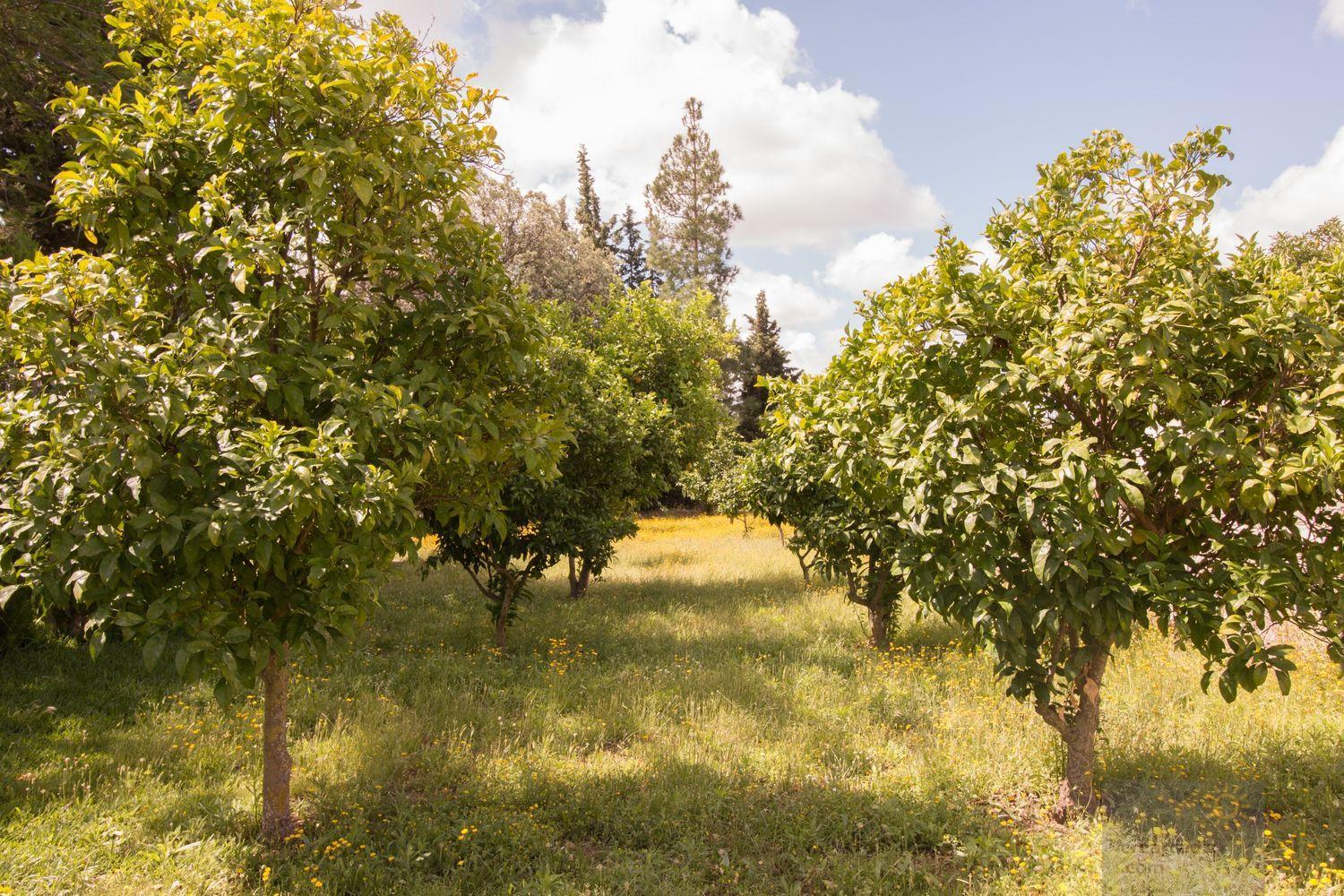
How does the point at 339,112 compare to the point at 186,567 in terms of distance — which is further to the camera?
the point at 339,112

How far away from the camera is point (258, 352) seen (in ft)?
11.2

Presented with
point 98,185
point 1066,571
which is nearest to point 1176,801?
point 1066,571

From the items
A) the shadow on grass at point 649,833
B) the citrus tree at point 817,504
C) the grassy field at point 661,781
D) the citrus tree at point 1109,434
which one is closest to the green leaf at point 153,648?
the grassy field at point 661,781

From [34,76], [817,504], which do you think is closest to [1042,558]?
[817,504]

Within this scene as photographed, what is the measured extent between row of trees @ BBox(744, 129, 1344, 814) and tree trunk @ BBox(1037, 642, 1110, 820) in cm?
2

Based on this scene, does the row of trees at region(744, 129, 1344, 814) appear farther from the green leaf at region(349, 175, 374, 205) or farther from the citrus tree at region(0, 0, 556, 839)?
the green leaf at region(349, 175, 374, 205)

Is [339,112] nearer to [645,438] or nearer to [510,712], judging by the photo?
[510,712]

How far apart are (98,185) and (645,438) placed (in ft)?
26.3

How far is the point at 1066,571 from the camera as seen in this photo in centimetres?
397

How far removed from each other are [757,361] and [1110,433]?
32.9m

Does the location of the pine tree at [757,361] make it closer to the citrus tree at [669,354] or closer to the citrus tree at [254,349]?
the citrus tree at [669,354]

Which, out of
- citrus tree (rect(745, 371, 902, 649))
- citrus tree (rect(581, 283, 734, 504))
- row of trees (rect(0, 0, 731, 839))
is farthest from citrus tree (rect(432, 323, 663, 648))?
row of trees (rect(0, 0, 731, 839))

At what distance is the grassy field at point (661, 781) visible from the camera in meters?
4.07

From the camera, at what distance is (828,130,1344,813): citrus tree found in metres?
3.63
